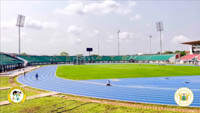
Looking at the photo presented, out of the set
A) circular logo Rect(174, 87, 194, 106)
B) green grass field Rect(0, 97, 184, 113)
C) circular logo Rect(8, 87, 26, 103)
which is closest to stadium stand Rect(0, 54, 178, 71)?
green grass field Rect(0, 97, 184, 113)

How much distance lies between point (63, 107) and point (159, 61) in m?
72.7

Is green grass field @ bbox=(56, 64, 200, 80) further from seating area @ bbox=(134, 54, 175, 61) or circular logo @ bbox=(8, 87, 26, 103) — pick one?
seating area @ bbox=(134, 54, 175, 61)

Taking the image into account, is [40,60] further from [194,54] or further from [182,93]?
[194,54]

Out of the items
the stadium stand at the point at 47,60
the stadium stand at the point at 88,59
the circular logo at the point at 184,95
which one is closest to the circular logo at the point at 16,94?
the circular logo at the point at 184,95

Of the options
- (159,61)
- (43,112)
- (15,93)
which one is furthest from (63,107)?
(159,61)

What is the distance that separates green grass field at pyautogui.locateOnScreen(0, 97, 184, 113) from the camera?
8.82m

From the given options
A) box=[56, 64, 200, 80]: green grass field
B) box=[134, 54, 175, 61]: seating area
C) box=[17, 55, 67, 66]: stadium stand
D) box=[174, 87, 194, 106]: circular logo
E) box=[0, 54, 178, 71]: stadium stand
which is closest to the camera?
box=[174, 87, 194, 106]: circular logo

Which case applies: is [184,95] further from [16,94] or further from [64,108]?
[16,94]

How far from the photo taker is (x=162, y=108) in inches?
360

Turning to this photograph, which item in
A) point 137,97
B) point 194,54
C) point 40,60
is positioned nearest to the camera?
point 137,97

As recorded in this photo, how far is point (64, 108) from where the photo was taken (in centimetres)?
934

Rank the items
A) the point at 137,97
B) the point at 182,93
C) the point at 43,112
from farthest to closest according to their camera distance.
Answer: the point at 137,97 < the point at 43,112 < the point at 182,93

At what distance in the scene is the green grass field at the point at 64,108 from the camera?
8.82 meters

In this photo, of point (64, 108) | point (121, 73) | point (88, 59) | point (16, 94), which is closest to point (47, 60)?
point (88, 59)
